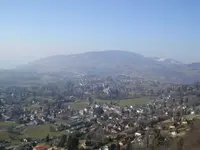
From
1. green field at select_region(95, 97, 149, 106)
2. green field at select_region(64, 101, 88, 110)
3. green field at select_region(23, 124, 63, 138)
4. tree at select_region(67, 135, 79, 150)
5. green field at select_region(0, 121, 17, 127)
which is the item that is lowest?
green field at select_region(23, 124, 63, 138)

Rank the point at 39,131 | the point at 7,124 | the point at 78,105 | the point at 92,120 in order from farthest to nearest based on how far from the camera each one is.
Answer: the point at 78,105 → the point at 92,120 → the point at 7,124 → the point at 39,131

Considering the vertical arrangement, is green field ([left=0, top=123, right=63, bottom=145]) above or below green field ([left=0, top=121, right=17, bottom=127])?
below

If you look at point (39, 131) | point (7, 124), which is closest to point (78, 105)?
point (7, 124)

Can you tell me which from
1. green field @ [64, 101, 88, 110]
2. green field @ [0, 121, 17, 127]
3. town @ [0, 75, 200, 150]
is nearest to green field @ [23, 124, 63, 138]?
town @ [0, 75, 200, 150]

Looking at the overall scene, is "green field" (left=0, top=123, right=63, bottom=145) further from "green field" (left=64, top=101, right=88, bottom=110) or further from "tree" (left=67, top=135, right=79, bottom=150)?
"green field" (left=64, top=101, right=88, bottom=110)

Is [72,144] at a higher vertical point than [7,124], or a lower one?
higher

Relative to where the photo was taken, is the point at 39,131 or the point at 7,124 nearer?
the point at 39,131

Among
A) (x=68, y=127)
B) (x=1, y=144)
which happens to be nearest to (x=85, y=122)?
(x=68, y=127)

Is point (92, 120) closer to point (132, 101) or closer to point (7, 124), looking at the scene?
point (7, 124)

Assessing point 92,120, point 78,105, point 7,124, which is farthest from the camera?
point 78,105

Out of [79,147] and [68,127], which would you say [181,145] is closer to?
[79,147]
